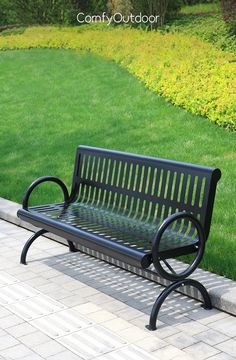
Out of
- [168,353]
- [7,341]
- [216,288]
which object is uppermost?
[216,288]

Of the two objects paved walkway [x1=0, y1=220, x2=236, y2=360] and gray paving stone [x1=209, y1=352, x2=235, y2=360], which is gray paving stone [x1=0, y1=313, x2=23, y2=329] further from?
gray paving stone [x1=209, y1=352, x2=235, y2=360]

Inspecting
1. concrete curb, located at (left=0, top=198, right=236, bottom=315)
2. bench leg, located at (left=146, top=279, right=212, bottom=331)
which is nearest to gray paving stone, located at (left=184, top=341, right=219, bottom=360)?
bench leg, located at (left=146, top=279, right=212, bottom=331)

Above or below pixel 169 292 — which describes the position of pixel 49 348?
below

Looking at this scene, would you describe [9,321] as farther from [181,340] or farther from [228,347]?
[228,347]

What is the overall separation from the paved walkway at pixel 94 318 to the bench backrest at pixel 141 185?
1.81 feet

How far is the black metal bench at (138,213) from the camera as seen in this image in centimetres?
432

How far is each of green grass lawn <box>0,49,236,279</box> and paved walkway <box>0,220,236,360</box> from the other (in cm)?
66

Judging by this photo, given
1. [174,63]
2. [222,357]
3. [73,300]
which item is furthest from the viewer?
[174,63]

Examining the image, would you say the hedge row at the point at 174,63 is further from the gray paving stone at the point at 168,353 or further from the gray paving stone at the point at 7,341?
the gray paving stone at the point at 7,341

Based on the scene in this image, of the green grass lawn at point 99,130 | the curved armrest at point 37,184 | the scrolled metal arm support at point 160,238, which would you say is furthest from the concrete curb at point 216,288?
the curved armrest at point 37,184

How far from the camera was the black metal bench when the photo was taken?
4.32 meters

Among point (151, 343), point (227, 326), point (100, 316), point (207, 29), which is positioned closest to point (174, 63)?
point (207, 29)

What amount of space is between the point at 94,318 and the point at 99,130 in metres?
6.04

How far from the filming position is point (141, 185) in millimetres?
5230
